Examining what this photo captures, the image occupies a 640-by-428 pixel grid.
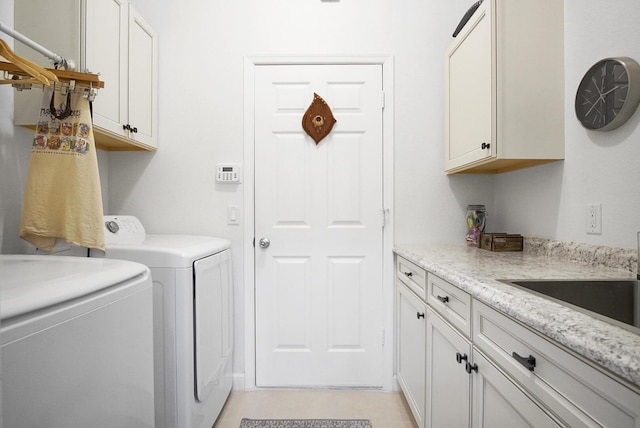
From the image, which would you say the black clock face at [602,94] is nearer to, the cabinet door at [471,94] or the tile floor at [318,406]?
the cabinet door at [471,94]

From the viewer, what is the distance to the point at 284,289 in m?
2.09

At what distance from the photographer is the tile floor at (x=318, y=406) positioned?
1.80m

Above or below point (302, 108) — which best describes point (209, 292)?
below

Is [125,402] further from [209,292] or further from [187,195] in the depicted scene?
[187,195]

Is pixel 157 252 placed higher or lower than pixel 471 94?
lower

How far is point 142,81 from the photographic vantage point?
1919 millimetres

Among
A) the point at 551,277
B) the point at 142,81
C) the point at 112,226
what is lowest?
the point at 551,277

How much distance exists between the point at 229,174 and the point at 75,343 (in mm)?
1495

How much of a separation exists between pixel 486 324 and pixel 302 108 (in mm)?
1633

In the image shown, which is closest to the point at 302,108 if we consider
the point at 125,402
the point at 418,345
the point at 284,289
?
the point at 284,289

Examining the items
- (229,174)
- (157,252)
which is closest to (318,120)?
(229,174)

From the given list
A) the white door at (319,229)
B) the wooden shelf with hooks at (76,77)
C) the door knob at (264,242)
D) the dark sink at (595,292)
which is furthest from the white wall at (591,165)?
the wooden shelf with hooks at (76,77)

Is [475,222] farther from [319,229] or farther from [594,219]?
[319,229]

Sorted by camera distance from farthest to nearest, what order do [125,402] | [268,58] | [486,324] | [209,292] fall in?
[268,58]
[209,292]
[486,324]
[125,402]
